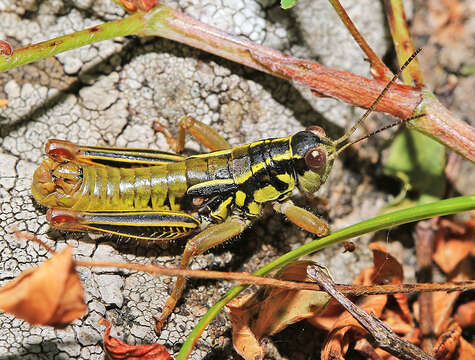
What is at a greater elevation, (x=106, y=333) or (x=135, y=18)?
(x=135, y=18)

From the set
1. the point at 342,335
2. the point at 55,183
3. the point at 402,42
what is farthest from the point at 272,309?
the point at 402,42

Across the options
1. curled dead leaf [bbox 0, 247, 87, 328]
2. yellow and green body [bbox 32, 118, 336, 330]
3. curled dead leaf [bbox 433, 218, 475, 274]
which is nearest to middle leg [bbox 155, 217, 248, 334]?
yellow and green body [bbox 32, 118, 336, 330]

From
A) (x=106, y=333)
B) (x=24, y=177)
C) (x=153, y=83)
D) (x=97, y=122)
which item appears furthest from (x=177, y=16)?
(x=106, y=333)

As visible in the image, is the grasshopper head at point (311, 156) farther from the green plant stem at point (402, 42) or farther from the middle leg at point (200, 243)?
the green plant stem at point (402, 42)

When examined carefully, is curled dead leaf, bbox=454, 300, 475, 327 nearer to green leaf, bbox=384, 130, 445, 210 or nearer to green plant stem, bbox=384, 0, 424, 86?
green leaf, bbox=384, 130, 445, 210

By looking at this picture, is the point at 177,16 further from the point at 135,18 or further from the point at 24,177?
→ the point at 24,177
